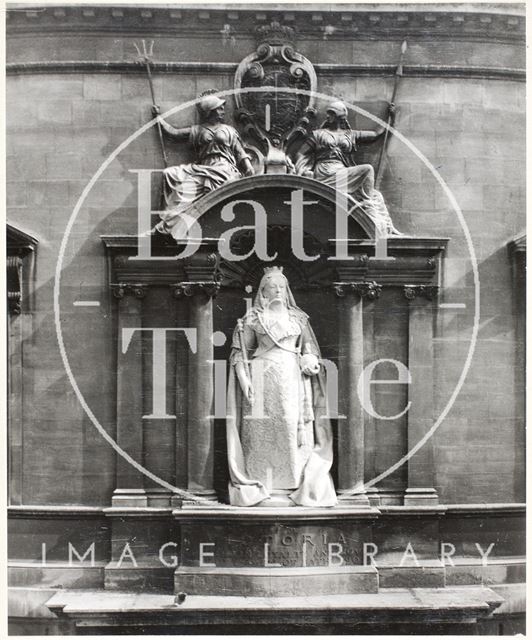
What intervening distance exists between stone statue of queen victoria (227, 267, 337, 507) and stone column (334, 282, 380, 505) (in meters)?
0.20

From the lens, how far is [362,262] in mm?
14383

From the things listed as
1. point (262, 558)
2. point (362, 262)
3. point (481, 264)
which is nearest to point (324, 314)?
point (362, 262)

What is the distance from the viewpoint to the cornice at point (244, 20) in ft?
48.7

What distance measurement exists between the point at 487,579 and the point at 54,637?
16.9ft

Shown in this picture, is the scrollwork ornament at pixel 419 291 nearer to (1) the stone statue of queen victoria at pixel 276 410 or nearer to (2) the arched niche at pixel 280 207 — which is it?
(2) the arched niche at pixel 280 207

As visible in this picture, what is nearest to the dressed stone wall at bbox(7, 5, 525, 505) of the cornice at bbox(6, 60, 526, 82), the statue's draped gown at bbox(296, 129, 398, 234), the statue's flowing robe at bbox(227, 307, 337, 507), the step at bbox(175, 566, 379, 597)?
the cornice at bbox(6, 60, 526, 82)

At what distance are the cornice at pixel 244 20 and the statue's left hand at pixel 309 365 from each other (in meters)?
3.94

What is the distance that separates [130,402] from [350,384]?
2.61 m

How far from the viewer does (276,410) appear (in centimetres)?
1409

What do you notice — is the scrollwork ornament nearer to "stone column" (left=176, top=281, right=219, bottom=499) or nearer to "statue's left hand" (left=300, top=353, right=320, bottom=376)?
"statue's left hand" (left=300, top=353, right=320, bottom=376)

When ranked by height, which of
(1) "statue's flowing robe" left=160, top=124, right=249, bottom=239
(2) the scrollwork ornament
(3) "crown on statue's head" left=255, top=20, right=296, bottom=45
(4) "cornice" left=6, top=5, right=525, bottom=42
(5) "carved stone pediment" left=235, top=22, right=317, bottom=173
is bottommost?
(2) the scrollwork ornament

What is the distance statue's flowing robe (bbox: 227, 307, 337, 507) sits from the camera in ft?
46.1

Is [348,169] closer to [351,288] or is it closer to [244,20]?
[351,288]

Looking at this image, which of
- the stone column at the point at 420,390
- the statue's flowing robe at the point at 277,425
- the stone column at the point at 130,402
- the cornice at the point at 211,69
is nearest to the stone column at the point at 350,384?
the statue's flowing robe at the point at 277,425
